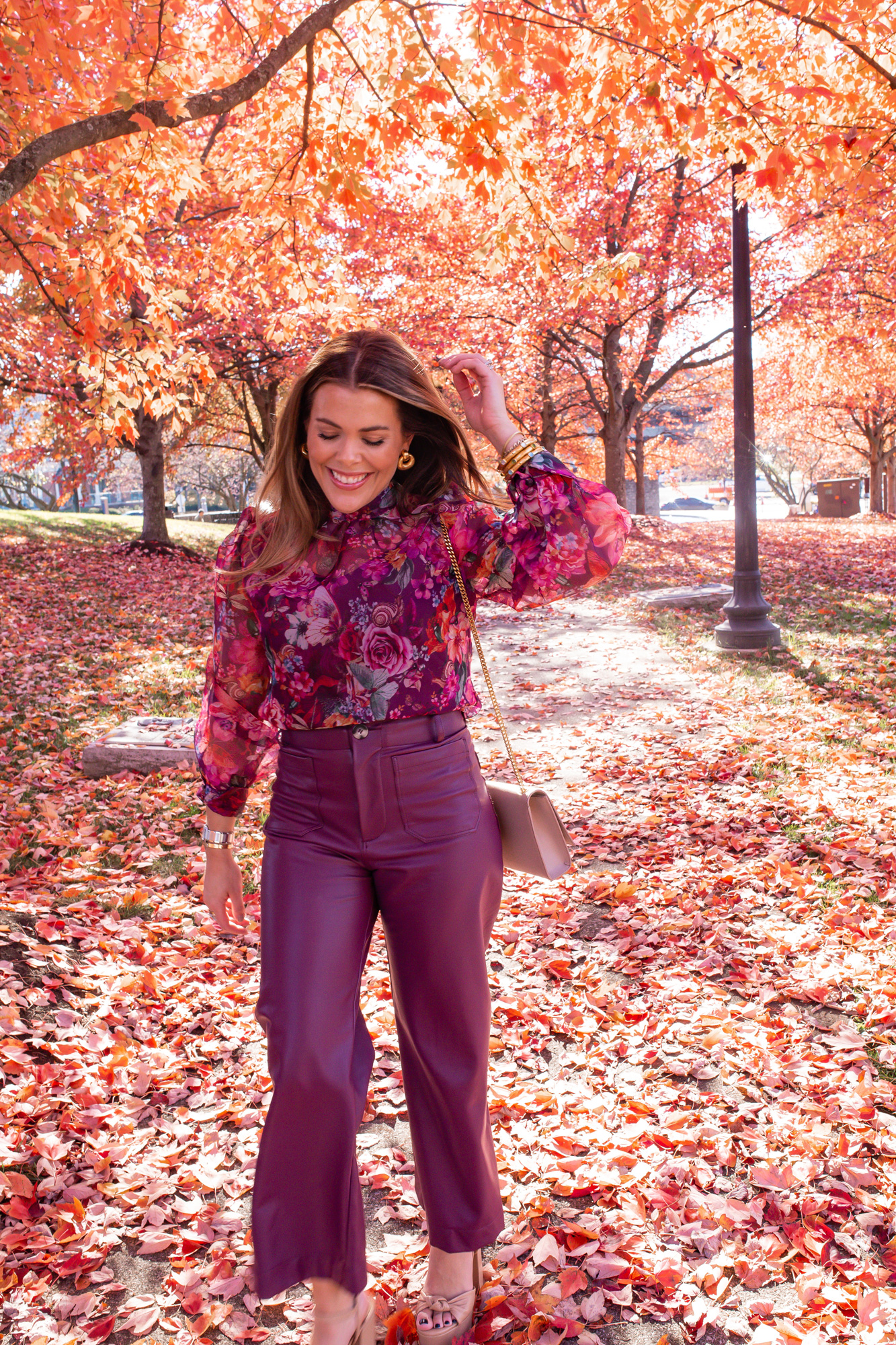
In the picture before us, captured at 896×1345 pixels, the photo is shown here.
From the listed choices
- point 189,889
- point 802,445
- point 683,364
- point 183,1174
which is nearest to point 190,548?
point 683,364

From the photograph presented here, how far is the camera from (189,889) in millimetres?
5492

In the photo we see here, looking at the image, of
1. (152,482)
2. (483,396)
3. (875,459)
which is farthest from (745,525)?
(875,459)

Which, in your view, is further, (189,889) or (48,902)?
(189,889)

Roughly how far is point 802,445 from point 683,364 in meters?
37.6

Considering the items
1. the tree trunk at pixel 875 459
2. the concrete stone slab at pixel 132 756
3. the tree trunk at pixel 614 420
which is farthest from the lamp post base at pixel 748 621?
the tree trunk at pixel 875 459

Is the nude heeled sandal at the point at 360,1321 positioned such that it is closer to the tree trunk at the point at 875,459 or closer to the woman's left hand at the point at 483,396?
the woman's left hand at the point at 483,396

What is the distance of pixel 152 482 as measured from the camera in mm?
20719

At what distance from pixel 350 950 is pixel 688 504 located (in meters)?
93.5

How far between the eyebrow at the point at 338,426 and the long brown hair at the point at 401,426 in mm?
82

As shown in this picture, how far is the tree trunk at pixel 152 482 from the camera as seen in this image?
2067 centimetres

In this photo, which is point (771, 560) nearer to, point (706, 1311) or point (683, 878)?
point (683, 878)

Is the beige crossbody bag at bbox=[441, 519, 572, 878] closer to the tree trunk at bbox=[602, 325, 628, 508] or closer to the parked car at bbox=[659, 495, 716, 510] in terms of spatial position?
the tree trunk at bbox=[602, 325, 628, 508]

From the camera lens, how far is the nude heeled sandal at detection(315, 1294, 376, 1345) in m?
2.27

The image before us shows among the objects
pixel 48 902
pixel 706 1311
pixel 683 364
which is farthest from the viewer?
pixel 683 364
